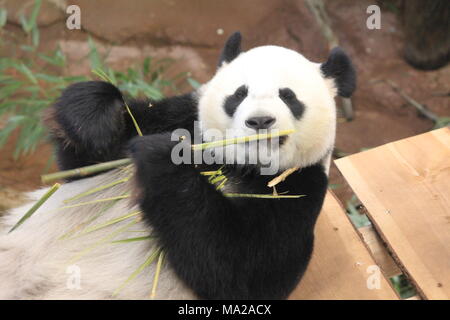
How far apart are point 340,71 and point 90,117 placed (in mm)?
948

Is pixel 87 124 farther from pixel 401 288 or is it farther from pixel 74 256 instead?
pixel 401 288

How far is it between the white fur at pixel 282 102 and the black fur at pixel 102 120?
0.24 meters

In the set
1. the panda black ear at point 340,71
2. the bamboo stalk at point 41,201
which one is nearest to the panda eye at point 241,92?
the panda black ear at point 340,71

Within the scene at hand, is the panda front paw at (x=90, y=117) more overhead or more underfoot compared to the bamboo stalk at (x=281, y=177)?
more overhead

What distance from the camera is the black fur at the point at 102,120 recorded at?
1816 mm

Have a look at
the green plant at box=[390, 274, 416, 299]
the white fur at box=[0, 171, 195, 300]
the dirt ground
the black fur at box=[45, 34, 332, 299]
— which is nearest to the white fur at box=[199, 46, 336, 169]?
the black fur at box=[45, 34, 332, 299]

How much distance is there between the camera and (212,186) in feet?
5.13

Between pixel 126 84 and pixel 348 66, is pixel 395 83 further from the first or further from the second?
pixel 348 66

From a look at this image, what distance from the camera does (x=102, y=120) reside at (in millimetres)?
1814

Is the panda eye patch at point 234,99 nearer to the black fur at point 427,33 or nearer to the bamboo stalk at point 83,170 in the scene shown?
the bamboo stalk at point 83,170

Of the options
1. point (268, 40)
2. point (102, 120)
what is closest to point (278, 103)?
point (102, 120)

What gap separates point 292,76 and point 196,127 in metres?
0.45
